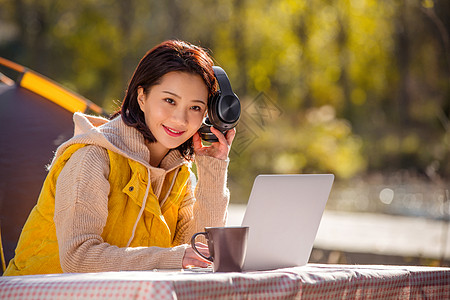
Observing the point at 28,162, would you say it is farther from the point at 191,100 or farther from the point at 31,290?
the point at 31,290

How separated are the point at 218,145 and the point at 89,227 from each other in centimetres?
55

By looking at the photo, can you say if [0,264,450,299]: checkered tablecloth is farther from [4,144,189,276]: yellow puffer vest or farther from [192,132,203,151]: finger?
[192,132,203,151]: finger

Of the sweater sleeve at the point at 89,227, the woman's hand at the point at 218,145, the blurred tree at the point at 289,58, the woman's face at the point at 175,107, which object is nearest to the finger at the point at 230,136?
the woman's hand at the point at 218,145

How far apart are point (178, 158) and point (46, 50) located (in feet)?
41.5

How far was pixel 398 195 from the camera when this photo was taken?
10.9 m

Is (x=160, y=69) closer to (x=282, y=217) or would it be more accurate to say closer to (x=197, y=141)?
(x=197, y=141)

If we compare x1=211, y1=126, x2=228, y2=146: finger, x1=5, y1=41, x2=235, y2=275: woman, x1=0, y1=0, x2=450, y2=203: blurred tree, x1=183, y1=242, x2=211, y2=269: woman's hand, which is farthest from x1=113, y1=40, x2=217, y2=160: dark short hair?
x1=0, y1=0, x2=450, y2=203: blurred tree

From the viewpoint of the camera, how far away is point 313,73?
17.6m

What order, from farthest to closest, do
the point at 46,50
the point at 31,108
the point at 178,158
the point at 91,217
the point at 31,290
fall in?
the point at 46,50 < the point at 31,108 < the point at 178,158 < the point at 91,217 < the point at 31,290

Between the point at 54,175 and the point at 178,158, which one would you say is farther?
the point at 178,158

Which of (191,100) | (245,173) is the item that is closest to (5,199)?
(191,100)

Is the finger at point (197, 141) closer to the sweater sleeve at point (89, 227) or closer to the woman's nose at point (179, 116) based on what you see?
the woman's nose at point (179, 116)

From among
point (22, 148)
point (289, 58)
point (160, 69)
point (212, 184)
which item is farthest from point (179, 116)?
point (289, 58)

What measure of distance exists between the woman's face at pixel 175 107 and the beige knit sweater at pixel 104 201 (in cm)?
7
